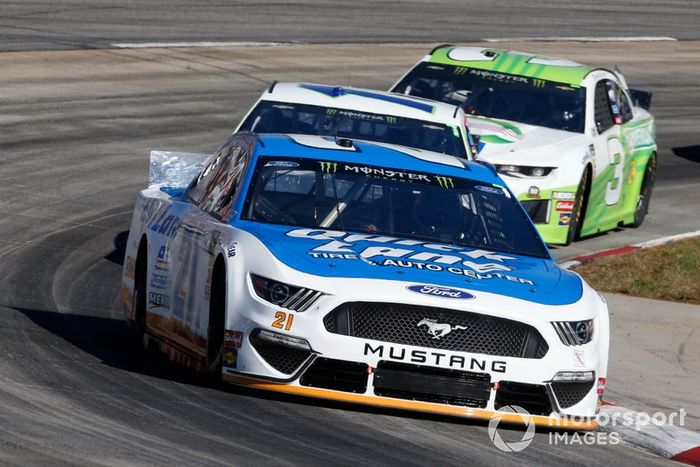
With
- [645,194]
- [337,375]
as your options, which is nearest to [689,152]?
[645,194]

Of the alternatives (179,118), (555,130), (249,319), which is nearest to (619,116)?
(555,130)

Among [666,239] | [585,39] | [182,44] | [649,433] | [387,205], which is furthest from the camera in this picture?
[585,39]

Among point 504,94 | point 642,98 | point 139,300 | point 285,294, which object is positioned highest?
point 285,294

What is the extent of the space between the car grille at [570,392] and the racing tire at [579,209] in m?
7.11

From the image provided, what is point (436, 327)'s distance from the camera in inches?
318

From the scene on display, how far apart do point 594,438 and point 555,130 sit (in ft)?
26.6

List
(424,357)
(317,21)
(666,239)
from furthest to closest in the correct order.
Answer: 1. (317,21)
2. (666,239)
3. (424,357)

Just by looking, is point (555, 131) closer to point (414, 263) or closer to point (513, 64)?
point (513, 64)

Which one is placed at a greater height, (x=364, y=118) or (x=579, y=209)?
(x=364, y=118)

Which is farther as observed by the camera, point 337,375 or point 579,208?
point 579,208

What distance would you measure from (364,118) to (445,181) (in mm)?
3819

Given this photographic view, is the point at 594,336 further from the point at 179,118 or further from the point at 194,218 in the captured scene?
the point at 179,118

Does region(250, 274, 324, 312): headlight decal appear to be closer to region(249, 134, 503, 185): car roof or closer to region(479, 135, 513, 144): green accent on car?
region(249, 134, 503, 185): car roof

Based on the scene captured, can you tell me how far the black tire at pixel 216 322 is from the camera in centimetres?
839
